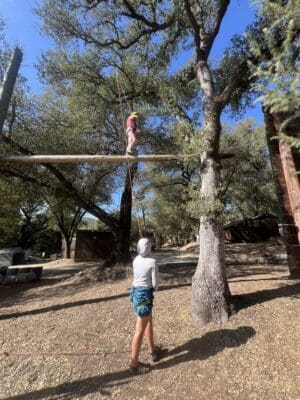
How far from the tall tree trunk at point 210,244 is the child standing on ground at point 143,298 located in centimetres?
146

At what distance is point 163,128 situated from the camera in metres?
11.9

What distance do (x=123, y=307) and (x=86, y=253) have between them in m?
16.5

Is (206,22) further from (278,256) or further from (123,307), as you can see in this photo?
(278,256)

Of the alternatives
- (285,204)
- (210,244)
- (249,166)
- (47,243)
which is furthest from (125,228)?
(47,243)

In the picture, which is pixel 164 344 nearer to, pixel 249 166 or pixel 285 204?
pixel 285 204

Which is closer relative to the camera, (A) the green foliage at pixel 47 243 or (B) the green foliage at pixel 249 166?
(B) the green foliage at pixel 249 166

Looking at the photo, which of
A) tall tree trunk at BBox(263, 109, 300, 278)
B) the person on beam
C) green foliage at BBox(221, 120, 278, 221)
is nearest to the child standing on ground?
the person on beam

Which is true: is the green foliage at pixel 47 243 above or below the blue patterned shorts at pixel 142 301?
above

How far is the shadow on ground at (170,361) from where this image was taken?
12.9 ft

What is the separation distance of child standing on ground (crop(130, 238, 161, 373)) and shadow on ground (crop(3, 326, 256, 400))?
0.66 ft

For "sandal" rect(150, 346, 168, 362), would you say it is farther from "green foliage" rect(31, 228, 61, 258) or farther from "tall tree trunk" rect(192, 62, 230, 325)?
"green foliage" rect(31, 228, 61, 258)

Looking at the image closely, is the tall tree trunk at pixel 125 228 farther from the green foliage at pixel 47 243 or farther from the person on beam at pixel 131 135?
the green foliage at pixel 47 243

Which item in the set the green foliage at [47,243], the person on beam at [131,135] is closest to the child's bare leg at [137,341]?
the person on beam at [131,135]

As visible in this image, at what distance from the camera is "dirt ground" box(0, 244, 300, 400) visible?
12.7 feet
